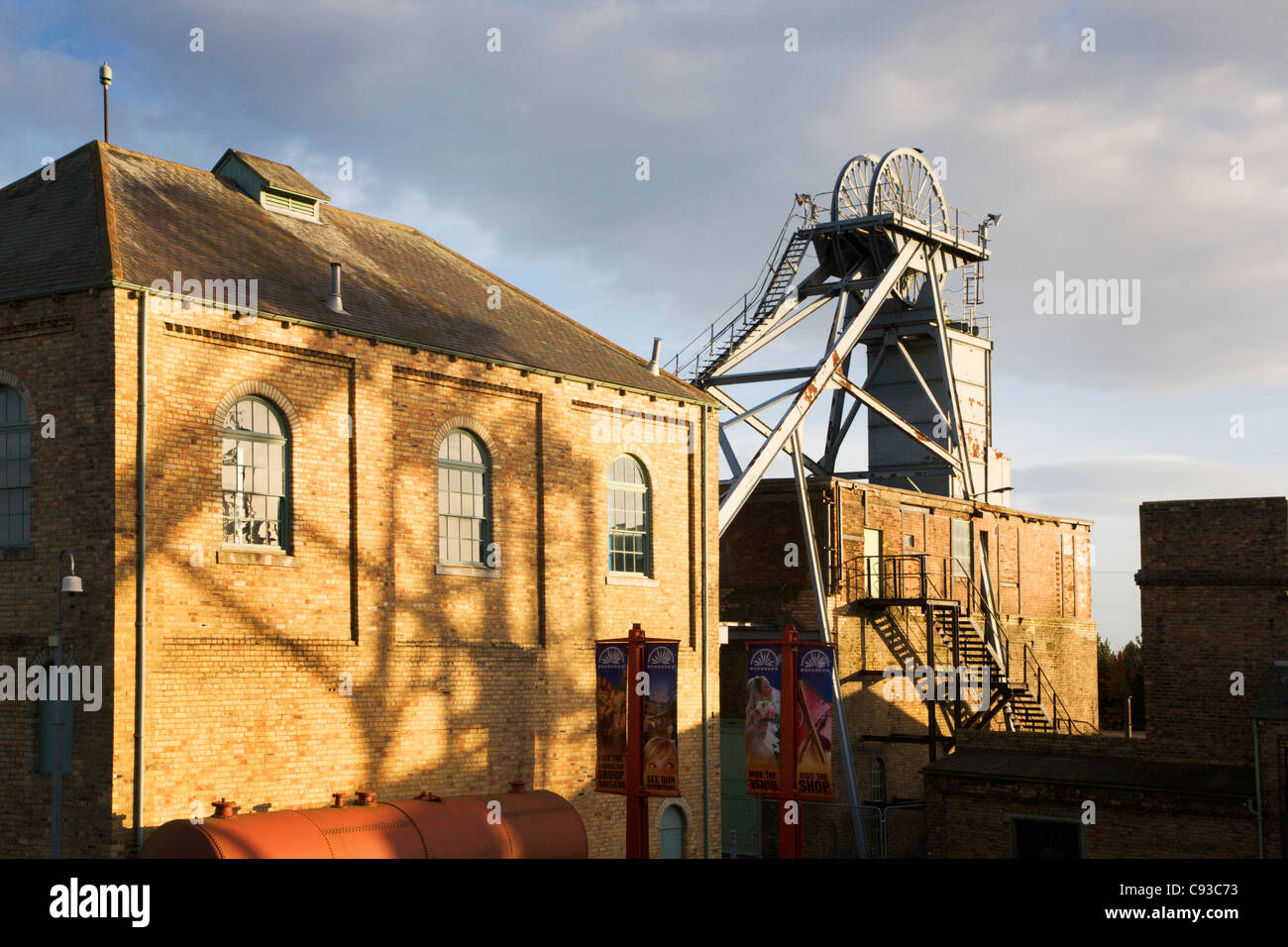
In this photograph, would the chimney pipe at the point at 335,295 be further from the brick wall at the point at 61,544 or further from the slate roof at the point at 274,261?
the brick wall at the point at 61,544

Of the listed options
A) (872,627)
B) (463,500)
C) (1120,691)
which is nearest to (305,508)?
(463,500)

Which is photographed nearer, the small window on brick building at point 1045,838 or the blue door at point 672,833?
the blue door at point 672,833

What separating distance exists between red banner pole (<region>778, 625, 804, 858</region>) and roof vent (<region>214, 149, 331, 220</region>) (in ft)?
38.5

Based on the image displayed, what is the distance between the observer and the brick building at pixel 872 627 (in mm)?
31156

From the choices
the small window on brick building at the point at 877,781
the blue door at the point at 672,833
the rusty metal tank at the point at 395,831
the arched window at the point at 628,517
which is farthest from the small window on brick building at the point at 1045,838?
the rusty metal tank at the point at 395,831

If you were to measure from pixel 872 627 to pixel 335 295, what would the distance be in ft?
55.7

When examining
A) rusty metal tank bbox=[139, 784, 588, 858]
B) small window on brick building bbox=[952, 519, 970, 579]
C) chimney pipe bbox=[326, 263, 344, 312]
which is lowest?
rusty metal tank bbox=[139, 784, 588, 858]

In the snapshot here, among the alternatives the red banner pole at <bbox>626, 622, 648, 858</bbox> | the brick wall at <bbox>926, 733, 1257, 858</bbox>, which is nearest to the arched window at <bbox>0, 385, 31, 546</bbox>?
the red banner pole at <bbox>626, 622, 648, 858</bbox>

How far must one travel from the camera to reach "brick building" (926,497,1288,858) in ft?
74.4

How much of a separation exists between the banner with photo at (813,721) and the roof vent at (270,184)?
1214 centimetres

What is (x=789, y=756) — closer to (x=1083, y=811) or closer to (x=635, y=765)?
(x=635, y=765)

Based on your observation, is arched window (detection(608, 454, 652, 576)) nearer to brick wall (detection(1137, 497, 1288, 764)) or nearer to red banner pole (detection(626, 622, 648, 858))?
red banner pole (detection(626, 622, 648, 858))

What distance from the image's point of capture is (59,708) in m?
17.1
